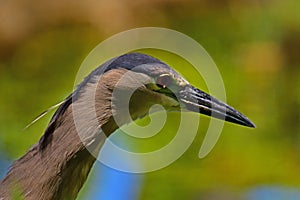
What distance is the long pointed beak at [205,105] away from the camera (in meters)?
1.49

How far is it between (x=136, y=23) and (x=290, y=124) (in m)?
0.76

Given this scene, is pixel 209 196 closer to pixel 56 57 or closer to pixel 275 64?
pixel 275 64

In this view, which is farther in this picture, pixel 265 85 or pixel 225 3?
pixel 225 3

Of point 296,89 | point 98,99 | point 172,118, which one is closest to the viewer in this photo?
point 98,99

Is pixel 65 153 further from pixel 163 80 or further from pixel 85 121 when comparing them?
pixel 163 80

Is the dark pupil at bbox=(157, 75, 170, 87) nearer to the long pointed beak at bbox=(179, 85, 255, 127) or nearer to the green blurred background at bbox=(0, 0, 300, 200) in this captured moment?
the long pointed beak at bbox=(179, 85, 255, 127)

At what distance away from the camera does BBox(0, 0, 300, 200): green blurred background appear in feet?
8.50

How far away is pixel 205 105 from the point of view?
1532 millimetres

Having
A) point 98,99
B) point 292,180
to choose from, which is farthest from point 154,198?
point 98,99

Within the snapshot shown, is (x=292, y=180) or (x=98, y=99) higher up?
(x=292, y=180)

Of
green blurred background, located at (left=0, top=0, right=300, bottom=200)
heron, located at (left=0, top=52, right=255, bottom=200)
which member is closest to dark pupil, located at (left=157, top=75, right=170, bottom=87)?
heron, located at (left=0, top=52, right=255, bottom=200)

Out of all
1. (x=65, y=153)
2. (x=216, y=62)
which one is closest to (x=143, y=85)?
(x=65, y=153)

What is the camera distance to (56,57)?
3158 mm

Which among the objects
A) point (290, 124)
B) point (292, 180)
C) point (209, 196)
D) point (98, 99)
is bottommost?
point (98, 99)
